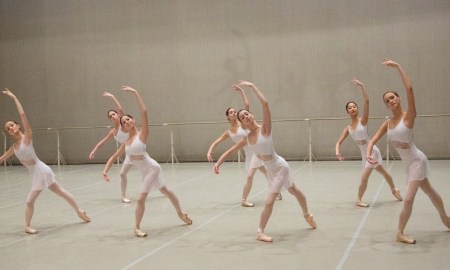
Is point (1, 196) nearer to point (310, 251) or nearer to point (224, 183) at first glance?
point (224, 183)

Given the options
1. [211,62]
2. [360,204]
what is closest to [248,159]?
[360,204]

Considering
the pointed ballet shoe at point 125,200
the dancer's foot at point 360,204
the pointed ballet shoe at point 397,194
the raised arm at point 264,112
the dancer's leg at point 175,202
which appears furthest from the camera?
the pointed ballet shoe at point 125,200

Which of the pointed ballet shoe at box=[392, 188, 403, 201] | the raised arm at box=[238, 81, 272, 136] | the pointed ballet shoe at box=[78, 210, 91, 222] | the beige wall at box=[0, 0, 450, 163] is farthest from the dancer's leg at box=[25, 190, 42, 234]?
the beige wall at box=[0, 0, 450, 163]

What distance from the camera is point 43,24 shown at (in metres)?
17.6

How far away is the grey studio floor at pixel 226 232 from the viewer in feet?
17.3

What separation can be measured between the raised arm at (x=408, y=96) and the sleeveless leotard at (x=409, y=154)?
0.08 metres

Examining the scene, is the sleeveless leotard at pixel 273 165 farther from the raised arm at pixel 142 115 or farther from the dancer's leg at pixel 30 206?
the dancer's leg at pixel 30 206

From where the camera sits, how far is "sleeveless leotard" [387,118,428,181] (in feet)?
18.2

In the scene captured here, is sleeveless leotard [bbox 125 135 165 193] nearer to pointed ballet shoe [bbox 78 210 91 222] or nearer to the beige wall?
pointed ballet shoe [bbox 78 210 91 222]

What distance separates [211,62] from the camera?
1620 centimetres

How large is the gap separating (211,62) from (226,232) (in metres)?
10.2

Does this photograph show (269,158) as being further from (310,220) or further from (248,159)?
(248,159)

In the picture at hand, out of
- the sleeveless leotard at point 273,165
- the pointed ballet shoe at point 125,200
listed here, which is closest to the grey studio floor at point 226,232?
the pointed ballet shoe at point 125,200

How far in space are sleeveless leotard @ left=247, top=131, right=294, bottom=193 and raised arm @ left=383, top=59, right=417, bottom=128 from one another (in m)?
1.50
